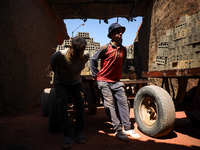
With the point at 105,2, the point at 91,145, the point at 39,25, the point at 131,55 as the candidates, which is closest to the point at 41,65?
the point at 39,25

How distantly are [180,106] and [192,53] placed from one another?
1.40m

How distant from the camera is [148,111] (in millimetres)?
2592

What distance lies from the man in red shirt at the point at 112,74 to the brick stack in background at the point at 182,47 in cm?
167

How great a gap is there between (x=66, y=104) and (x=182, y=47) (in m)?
2.99

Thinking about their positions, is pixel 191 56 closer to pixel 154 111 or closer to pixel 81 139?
pixel 154 111

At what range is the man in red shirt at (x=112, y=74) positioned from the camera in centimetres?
251

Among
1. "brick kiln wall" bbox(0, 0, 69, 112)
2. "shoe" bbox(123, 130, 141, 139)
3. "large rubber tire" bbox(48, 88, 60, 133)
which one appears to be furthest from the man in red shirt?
"brick kiln wall" bbox(0, 0, 69, 112)

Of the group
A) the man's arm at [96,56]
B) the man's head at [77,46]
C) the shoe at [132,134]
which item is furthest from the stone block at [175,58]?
the man's head at [77,46]

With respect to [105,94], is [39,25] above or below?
above

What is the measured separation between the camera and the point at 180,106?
259 centimetres

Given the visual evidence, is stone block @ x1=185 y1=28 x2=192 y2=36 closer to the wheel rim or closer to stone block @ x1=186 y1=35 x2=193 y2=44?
stone block @ x1=186 y1=35 x2=193 y2=44

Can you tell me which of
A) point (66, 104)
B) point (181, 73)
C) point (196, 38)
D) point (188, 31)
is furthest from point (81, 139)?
point (188, 31)

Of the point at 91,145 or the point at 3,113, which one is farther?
the point at 3,113

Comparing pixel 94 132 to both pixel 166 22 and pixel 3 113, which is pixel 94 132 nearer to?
pixel 3 113
